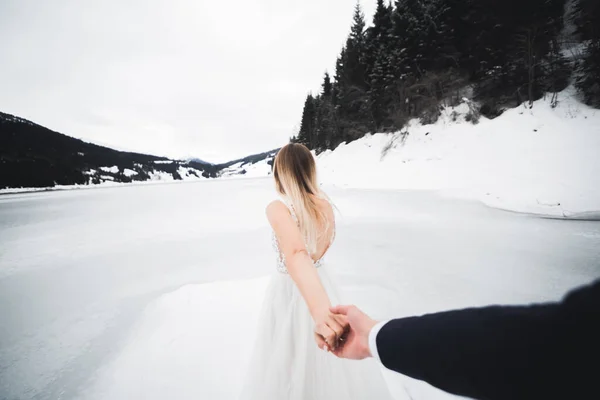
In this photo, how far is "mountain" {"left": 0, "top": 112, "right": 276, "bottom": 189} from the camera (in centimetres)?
5600

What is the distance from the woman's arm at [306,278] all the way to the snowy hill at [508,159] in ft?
28.6

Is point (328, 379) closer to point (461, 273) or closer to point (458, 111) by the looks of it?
point (461, 273)

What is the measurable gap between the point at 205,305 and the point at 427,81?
22660mm

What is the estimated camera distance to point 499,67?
51.8ft

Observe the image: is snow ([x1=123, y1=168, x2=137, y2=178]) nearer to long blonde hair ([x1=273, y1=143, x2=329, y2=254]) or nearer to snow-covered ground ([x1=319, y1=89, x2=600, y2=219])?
snow-covered ground ([x1=319, y1=89, x2=600, y2=219])

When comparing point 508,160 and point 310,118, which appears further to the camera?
point 310,118

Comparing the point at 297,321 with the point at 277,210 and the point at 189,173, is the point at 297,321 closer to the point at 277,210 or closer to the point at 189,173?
the point at 277,210

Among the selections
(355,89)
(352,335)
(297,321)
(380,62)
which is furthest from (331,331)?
(355,89)

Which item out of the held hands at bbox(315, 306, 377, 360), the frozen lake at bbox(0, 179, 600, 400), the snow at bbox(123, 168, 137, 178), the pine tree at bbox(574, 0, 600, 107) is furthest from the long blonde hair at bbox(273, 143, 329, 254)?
the snow at bbox(123, 168, 137, 178)

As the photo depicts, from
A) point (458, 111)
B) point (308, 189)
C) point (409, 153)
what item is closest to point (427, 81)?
point (458, 111)

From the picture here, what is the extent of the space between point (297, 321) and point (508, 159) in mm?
13978

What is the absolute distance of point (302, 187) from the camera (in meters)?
1.60

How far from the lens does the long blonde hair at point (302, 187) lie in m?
1.52

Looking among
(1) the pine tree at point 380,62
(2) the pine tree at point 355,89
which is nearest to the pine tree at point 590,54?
(1) the pine tree at point 380,62
